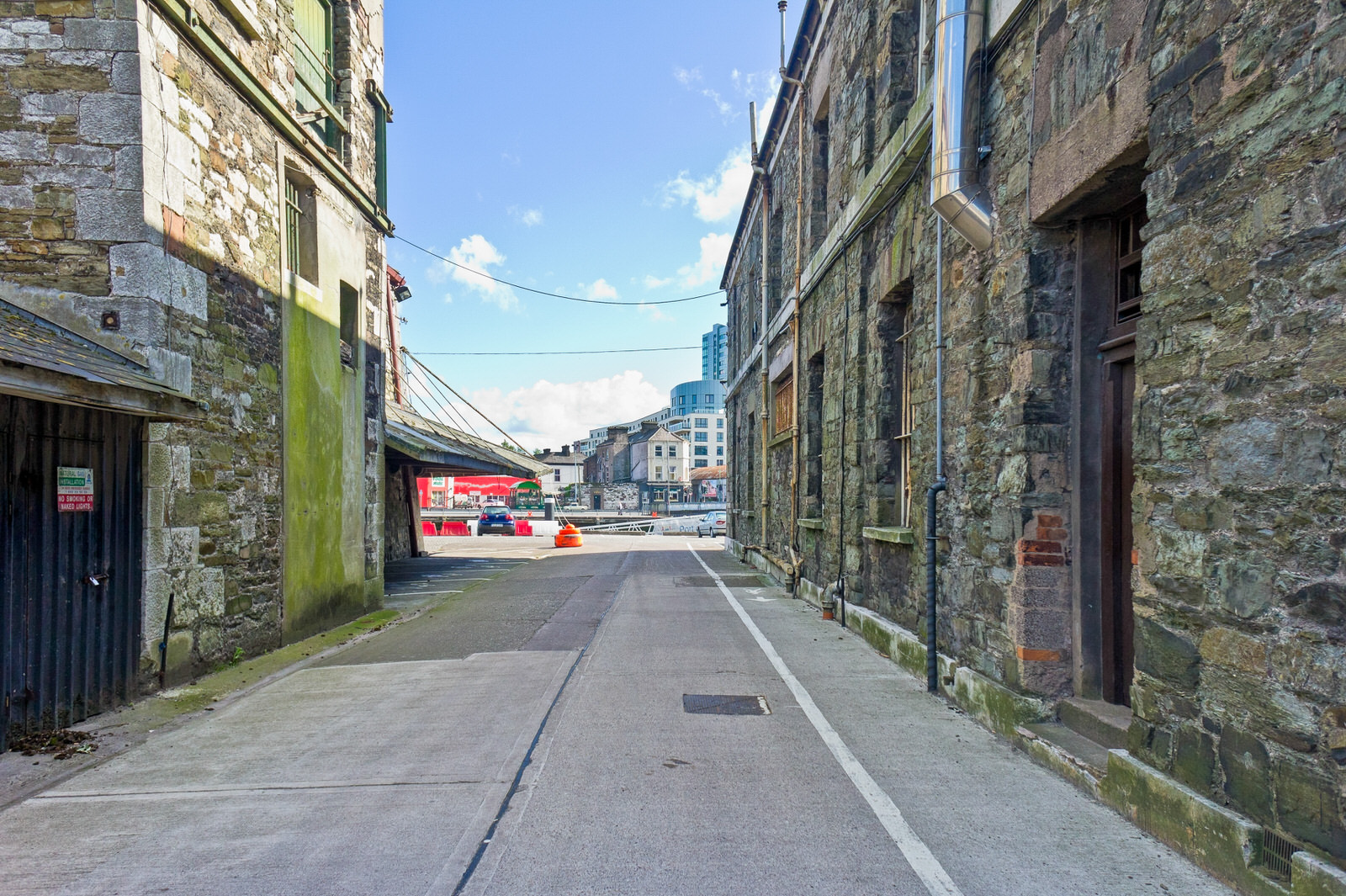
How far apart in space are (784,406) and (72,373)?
44.2 ft

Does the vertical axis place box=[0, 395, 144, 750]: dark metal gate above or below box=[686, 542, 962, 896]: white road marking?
above

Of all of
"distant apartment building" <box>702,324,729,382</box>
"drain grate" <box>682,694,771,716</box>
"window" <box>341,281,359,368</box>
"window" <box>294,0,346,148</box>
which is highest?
"distant apartment building" <box>702,324,729,382</box>

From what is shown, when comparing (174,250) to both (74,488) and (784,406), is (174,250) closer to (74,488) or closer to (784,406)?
(74,488)

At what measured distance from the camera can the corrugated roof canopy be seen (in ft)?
14.5

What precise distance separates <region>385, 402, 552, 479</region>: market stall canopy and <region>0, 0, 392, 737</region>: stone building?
310 cm

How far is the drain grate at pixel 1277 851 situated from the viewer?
9.58ft

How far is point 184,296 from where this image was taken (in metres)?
6.83

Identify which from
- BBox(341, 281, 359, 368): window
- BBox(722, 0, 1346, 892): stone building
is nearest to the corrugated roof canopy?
→ BBox(341, 281, 359, 368): window

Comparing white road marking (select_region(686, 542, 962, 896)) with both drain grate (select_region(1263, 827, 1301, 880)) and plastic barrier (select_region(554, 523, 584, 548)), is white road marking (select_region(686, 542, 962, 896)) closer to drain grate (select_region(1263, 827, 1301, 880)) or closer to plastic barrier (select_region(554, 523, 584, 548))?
drain grate (select_region(1263, 827, 1301, 880))

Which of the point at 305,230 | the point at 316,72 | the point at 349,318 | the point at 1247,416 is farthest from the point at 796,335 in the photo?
the point at 1247,416

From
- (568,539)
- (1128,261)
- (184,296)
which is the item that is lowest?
(568,539)

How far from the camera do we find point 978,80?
596cm

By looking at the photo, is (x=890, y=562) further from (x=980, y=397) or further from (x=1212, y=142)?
(x=1212, y=142)

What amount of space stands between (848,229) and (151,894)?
370 inches
